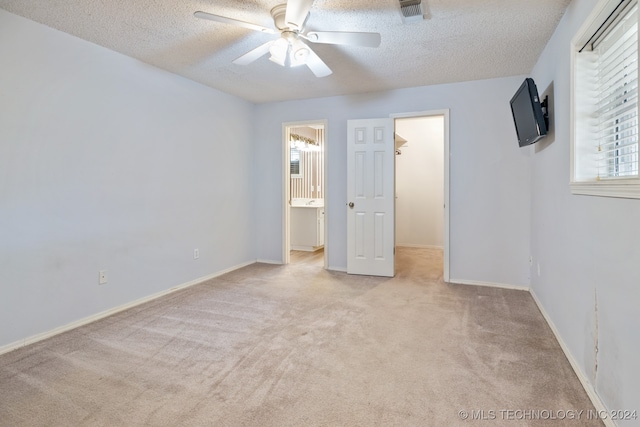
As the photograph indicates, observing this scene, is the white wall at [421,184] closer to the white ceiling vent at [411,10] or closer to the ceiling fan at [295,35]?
the white ceiling vent at [411,10]

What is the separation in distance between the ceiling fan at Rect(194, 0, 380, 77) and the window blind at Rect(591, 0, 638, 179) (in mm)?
1263

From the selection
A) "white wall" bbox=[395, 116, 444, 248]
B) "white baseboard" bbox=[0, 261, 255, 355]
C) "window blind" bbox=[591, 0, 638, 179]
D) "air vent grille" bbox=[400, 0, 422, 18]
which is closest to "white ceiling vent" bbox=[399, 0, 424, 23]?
"air vent grille" bbox=[400, 0, 422, 18]

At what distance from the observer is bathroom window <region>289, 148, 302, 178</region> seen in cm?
643

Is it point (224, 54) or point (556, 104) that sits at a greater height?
point (224, 54)

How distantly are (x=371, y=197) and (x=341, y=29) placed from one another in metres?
2.18

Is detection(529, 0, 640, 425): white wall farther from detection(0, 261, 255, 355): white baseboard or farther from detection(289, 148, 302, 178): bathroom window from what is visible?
detection(289, 148, 302, 178): bathroom window

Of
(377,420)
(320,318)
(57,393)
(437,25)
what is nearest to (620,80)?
(437,25)

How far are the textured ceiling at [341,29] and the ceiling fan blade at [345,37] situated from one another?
0.22 meters

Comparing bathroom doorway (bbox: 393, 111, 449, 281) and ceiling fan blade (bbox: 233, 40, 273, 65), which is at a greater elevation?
ceiling fan blade (bbox: 233, 40, 273, 65)

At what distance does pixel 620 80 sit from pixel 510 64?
1877mm

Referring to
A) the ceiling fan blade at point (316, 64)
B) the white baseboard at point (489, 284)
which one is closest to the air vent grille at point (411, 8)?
the ceiling fan blade at point (316, 64)

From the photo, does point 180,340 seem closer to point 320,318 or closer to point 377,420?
point 320,318

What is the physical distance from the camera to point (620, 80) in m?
1.74

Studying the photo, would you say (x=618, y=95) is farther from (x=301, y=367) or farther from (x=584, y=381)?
(x=301, y=367)
